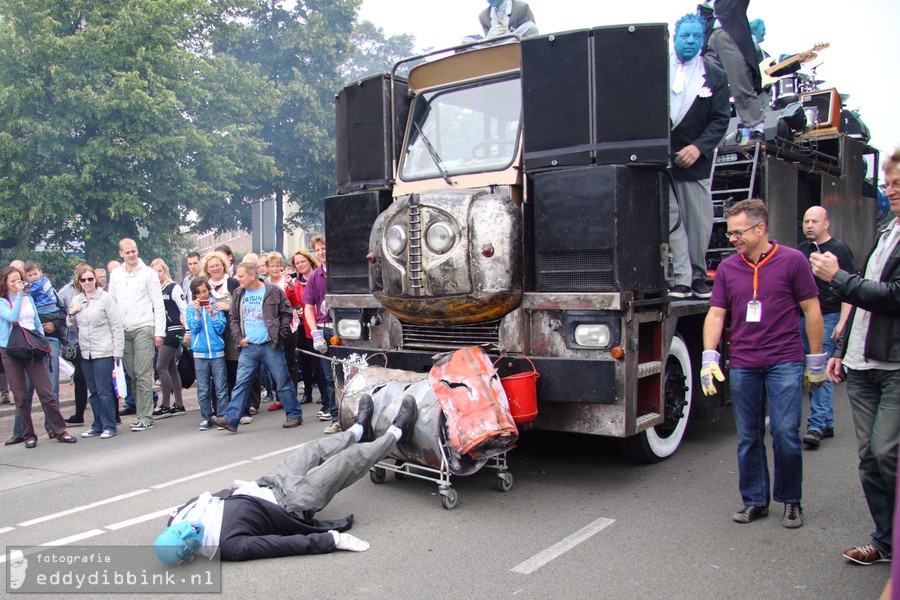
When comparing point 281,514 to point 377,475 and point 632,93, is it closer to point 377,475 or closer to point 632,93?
point 377,475

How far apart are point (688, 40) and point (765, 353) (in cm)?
321

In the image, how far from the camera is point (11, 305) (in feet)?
26.5

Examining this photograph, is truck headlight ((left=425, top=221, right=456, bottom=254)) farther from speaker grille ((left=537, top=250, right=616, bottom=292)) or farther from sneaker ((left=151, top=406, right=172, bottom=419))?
sneaker ((left=151, top=406, right=172, bottom=419))

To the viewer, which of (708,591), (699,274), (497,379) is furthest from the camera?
(699,274)

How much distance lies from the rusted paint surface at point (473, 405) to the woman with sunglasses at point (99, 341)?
492 cm

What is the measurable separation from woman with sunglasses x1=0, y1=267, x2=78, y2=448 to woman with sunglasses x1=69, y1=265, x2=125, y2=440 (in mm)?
417

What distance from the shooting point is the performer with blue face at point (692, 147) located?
6246 mm

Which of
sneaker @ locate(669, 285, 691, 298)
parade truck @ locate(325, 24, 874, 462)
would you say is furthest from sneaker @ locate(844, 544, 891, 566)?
sneaker @ locate(669, 285, 691, 298)

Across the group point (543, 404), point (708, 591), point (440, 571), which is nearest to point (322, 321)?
point (543, 404)

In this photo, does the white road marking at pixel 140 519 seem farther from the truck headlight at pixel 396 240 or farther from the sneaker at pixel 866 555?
the sneaker at pixel 866 555

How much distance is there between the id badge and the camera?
467 centimetres

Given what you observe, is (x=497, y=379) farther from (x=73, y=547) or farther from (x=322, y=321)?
(x=322, y=321)

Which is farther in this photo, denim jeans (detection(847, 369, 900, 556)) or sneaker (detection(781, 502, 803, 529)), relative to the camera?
sneaker (detection(781, 502, 803, 529))

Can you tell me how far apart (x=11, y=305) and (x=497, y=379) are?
5.69 meters
